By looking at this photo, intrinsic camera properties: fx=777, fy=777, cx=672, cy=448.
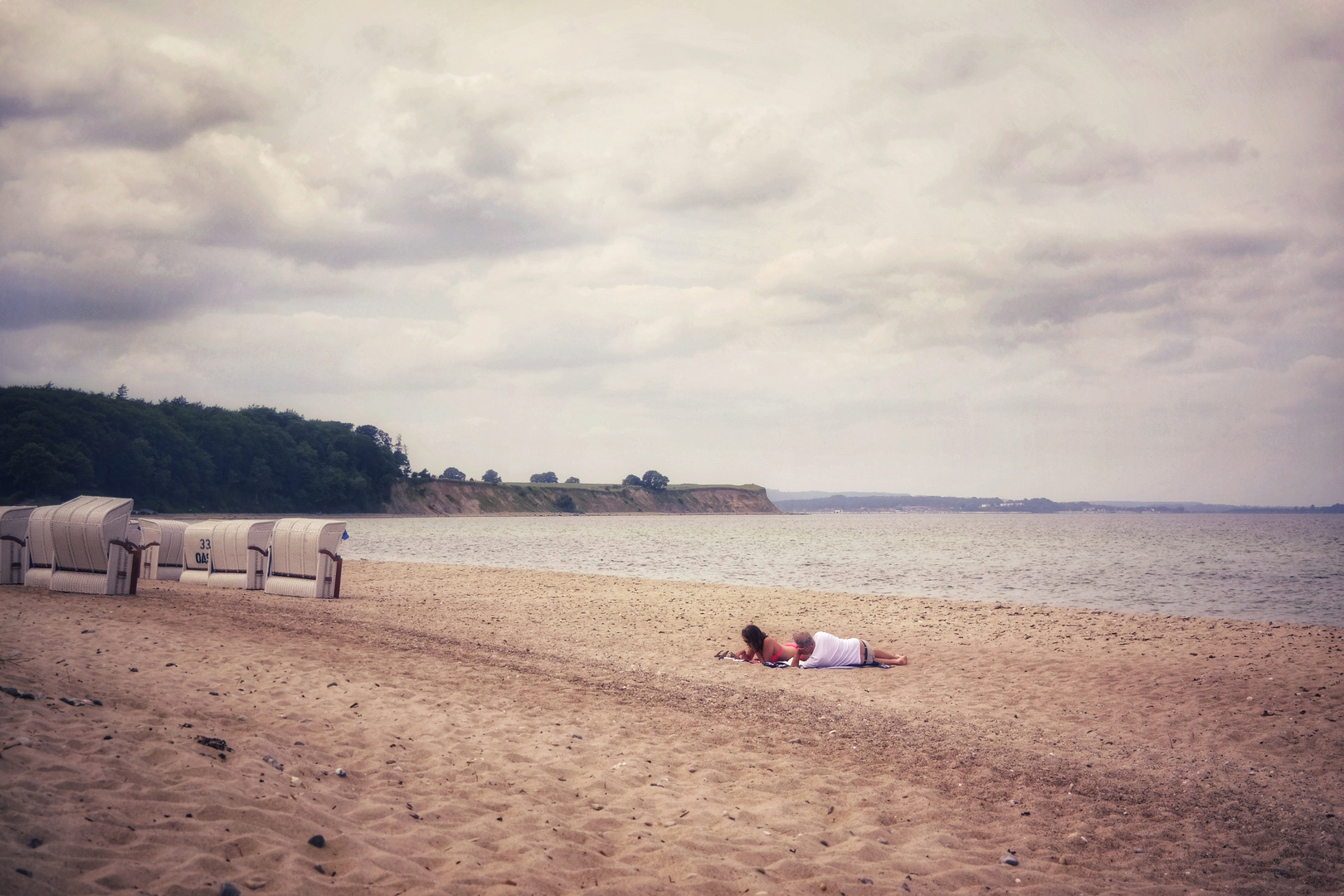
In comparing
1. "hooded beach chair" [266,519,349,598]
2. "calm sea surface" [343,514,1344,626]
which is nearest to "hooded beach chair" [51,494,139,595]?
"hooded beach chair" [266,519,349,598]

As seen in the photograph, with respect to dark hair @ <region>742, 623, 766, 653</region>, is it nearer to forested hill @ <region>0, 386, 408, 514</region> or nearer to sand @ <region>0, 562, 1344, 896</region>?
sand @ <region>0, 562, 1344, 896</region>

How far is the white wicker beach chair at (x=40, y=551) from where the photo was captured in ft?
53.9

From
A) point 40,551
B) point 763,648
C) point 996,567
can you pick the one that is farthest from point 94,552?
point 996,567

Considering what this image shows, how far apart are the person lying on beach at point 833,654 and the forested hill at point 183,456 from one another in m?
89.1

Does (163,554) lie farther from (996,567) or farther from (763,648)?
(996,567)

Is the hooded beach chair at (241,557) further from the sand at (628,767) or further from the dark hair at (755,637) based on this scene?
the dark hair at (755,637)

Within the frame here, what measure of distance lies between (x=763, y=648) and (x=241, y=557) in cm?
1528

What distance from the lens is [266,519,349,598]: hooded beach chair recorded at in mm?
20344

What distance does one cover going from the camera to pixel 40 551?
16.8m

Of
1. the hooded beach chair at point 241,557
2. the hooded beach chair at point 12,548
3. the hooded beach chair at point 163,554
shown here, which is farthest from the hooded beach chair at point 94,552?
the hooded beach chair at point 163,554

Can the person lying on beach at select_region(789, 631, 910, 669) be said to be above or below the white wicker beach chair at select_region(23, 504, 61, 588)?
below

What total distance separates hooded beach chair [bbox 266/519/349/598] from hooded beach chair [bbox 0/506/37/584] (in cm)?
516

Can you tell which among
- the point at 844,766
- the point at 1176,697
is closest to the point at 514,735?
the point at 844,766

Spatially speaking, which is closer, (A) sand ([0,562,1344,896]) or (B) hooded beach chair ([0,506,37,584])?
(A) sand ([0,562,1344,896])
